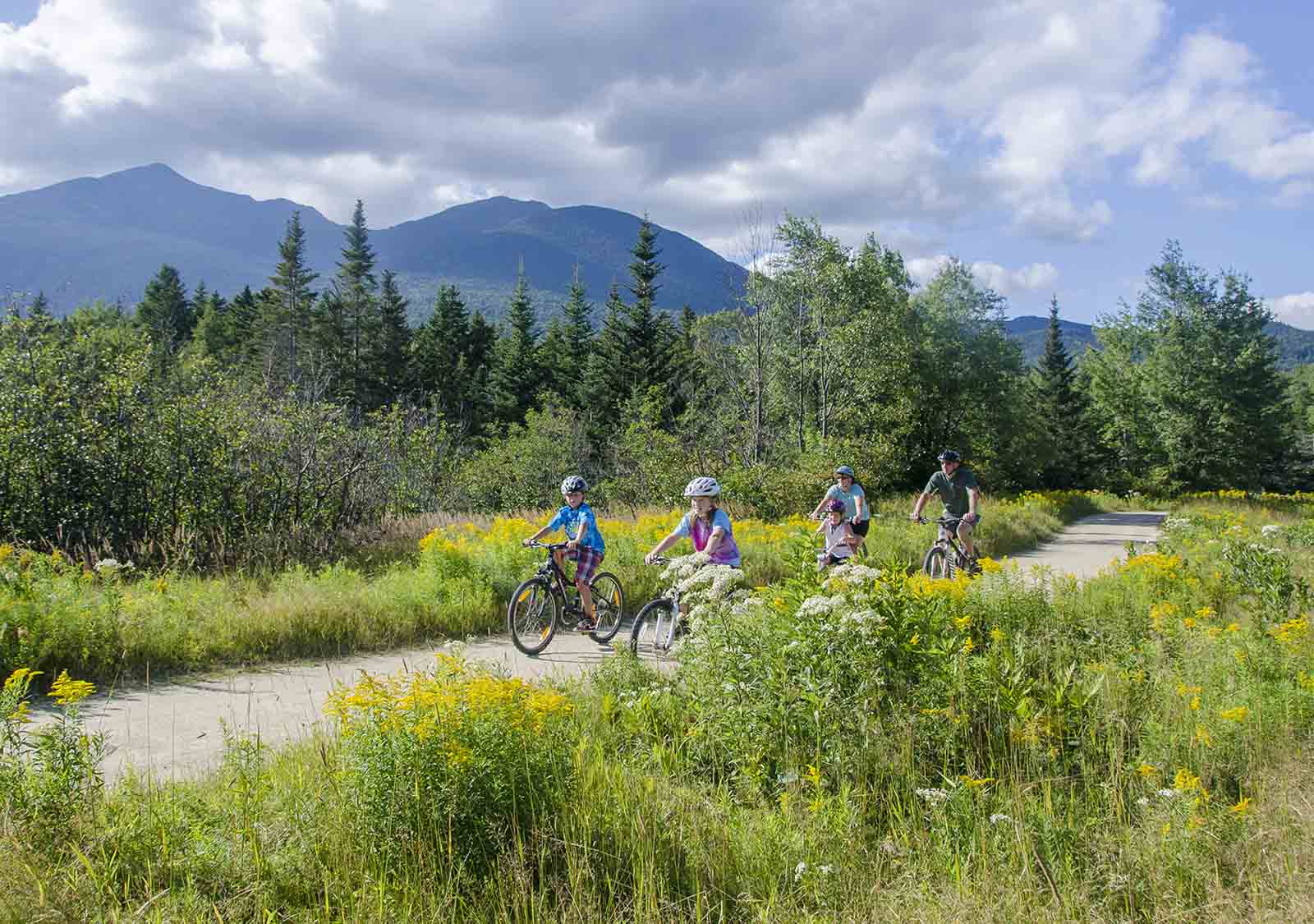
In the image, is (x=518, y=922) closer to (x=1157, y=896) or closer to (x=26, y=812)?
(x=26, y=812)

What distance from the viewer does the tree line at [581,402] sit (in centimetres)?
1191

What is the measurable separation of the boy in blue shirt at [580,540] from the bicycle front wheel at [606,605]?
16cm

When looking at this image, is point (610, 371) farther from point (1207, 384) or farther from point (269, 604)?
point (269, 604)

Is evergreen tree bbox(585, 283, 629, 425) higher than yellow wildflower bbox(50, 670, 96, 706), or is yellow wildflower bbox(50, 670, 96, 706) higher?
evergreen tree bbox(585, 283, 629, 425)

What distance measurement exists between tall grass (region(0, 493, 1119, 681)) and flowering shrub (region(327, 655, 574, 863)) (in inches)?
102

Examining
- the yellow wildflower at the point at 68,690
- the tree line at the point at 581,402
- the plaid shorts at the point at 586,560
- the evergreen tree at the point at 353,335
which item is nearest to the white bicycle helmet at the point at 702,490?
the plaid shorts at the point at 586,560

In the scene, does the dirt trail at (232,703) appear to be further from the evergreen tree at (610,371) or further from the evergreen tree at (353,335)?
the evergreen tree at (353,335)

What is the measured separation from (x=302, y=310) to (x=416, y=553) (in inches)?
2190

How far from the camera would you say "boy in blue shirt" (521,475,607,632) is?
368 inches

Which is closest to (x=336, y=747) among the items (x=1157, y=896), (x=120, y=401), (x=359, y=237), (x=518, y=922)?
(x=518, y=922)

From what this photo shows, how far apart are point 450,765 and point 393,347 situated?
59575 mm

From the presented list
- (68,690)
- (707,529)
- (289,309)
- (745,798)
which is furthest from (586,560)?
(289,309)

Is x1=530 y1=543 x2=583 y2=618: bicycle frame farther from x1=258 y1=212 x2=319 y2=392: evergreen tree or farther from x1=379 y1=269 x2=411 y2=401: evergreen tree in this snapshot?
x1=379 y1=269 x2=411 y2=401: evergreen tree

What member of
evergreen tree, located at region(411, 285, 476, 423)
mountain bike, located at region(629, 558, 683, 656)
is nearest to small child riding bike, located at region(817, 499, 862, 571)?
mountain bike, located at region(629, 558, 683, 656)
